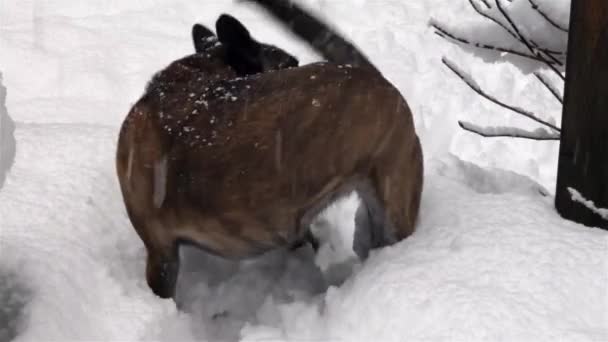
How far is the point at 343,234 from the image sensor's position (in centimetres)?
394

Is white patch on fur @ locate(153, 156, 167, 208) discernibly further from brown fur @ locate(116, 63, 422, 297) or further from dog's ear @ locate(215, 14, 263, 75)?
dog's ear @ locate(215, 14, 263, 75)

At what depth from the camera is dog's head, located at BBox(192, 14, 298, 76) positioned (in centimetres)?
326

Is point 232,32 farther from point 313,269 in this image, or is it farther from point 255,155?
point 313,269

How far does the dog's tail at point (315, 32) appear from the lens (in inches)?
129

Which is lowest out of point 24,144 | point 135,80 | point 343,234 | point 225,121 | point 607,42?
point 135,80

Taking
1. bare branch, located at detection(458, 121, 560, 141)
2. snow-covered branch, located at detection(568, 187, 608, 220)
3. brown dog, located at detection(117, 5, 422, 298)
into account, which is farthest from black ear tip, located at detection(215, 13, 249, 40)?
snow-covered branch, located at detection(568, 187, 608, 220)

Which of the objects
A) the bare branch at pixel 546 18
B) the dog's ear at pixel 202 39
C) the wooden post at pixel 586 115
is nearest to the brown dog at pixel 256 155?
the dog's ear at pixel 202 39

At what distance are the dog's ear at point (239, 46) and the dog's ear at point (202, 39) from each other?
0.22 meters

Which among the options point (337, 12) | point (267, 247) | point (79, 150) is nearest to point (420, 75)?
point (337, 12)

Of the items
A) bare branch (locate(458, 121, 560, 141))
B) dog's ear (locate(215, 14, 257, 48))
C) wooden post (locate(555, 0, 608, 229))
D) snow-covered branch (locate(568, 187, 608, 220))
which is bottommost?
bare branch (locate(458, 121, 560, 141))

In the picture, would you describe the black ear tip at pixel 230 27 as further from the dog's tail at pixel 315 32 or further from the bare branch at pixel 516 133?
the bare branch at pixel 516 133

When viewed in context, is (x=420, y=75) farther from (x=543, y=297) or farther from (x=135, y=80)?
(x=543, y=297)

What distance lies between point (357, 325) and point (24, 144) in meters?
2.17

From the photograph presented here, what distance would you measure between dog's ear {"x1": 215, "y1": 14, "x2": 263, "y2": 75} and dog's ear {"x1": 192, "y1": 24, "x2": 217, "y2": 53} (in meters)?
0.22
